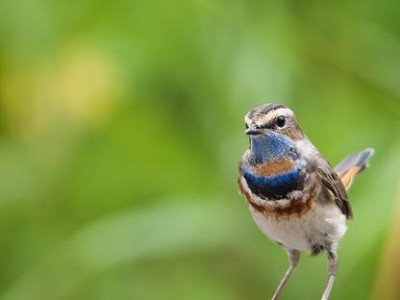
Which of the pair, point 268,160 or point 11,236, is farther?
point 11,236

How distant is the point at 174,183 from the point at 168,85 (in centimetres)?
40

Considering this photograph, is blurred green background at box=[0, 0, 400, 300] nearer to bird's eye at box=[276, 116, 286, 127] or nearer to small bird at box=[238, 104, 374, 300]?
small bird at box=[238, 104, 374, 300]

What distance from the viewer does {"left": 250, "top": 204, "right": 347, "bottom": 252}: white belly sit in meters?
3.88

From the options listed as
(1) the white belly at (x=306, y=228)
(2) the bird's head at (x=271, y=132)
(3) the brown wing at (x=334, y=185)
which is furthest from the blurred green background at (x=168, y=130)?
(2) the bird's head at (x=271, y=132)

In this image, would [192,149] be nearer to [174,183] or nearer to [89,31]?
[174,183]

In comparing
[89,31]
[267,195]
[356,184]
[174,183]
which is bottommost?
[267,195]

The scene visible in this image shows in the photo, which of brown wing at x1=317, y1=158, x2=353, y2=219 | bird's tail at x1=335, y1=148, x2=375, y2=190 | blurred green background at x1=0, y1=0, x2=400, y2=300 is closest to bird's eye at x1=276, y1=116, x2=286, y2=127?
brown wing at x1=317, y1=158, x2=353, y2=219

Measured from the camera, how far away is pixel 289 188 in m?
3.86

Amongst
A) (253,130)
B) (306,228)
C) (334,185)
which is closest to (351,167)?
(334,185)

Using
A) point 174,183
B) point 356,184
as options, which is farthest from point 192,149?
point 356,184

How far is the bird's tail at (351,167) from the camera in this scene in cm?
435

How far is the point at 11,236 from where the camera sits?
18.2ft

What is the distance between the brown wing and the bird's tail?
0.19 m

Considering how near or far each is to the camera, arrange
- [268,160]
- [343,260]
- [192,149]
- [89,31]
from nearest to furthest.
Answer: [268,160] → [343,260] → [192,149] → [89,31]
